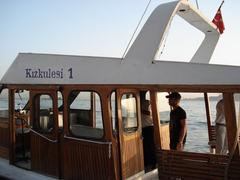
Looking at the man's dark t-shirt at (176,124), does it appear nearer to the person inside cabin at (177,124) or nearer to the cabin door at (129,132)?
the person inside cabin at (177,124)

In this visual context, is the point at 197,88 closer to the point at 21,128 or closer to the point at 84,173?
the point at 84,173

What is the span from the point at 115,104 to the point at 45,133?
170cm

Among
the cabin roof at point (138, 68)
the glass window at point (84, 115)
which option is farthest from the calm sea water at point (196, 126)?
the cabin roof at point (138, 68)

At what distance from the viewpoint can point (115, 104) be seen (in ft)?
17.8

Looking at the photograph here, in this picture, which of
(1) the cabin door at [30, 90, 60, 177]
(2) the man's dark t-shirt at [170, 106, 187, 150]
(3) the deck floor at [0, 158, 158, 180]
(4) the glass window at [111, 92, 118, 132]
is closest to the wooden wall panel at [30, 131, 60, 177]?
(1) the cabin door at [30, 90, 60, 177]

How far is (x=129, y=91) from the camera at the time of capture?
5.71 m

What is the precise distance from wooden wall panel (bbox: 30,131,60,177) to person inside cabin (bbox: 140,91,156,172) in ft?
5.58

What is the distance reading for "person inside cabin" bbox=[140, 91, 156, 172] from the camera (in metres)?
6.54

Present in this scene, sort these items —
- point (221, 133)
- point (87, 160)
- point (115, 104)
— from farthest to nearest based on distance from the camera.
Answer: point (221, 133), point (87, 160), point (115, 104)

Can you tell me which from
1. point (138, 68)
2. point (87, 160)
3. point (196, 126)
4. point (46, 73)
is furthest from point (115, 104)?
point (196, 126)

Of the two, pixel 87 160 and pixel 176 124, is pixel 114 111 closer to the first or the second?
pixel 87 160

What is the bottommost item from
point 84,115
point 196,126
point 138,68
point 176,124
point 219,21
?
point 196,126

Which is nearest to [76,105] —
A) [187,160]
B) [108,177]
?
[108,177]

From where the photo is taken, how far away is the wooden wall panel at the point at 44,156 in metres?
6.13
